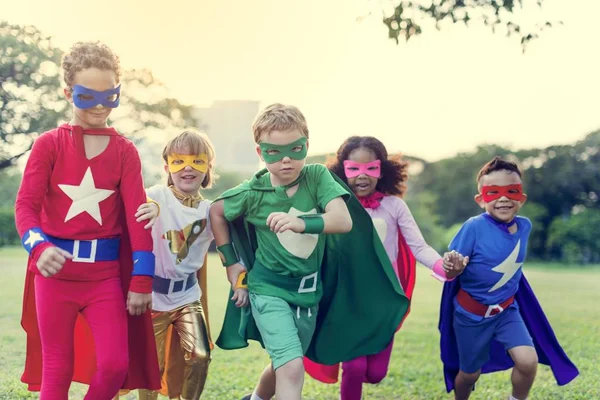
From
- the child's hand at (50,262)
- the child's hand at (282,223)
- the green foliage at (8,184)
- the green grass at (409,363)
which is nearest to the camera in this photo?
the child's hand at (50,262)

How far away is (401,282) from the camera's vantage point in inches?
233

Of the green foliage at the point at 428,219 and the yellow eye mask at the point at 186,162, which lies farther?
the green foliage at the point at 428,219

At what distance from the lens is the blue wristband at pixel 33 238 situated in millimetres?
3842

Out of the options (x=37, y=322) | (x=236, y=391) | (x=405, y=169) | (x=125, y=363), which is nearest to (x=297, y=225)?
(x=125, y=363)

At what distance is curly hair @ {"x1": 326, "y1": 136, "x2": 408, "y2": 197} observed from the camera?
564 centimetres

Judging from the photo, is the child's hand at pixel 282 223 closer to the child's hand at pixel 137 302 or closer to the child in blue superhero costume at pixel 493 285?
the child's hand at pixel 137 302

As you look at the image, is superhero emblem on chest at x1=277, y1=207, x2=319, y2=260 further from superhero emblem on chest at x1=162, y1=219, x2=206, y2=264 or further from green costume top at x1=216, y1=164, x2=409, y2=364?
superhero emblem on chest at x1=162, y1=219, x2=206, y2=264

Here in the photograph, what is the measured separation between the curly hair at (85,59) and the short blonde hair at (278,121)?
0.87 meters

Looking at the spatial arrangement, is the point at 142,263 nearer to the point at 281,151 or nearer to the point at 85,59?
the point at 281,151

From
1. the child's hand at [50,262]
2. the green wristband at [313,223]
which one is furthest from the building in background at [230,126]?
the child's hand at [50,262]

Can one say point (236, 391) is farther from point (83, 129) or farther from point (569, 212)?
point (569, 212)

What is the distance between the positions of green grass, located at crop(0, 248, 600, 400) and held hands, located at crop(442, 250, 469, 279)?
1.97m

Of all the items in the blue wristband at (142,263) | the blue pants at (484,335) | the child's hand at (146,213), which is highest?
the child's hand at (146,213)

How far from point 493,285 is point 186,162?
231 cm
